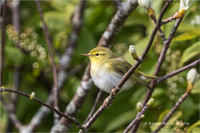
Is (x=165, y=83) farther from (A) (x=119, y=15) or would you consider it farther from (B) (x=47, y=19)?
(B) (x=47, y=19)

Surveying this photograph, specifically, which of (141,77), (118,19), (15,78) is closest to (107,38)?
(118,19)

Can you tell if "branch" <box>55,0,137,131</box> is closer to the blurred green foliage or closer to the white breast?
the blurred green foliage

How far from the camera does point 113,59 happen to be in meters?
2.62

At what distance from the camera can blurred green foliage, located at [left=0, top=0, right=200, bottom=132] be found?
272cm

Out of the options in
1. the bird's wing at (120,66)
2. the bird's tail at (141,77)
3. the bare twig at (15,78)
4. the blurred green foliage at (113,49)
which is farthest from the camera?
the bare twig at (15,78)

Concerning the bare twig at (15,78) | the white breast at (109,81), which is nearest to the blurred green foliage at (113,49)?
the bare twig at (15,78)

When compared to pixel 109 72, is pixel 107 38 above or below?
above

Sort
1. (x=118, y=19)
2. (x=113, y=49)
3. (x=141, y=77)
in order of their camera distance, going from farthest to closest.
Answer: (x=113, y=49) → (x=118, y=19) → (x=141, y=77)

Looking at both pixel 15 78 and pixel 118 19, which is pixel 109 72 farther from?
pixel 15 78

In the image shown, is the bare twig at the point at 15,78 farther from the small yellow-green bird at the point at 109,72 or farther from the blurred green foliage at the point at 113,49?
the small yellow-green bird at the point at 109,72

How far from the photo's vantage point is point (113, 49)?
359 cm

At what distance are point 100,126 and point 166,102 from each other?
77cm

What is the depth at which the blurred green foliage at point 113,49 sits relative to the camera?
8.93 ft

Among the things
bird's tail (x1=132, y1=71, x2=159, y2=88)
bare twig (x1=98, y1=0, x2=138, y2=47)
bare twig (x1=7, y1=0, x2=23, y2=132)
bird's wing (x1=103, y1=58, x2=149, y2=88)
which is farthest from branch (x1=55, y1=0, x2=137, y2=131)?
bare twig (x1=7, y1=0, x2=23, y2=132)
